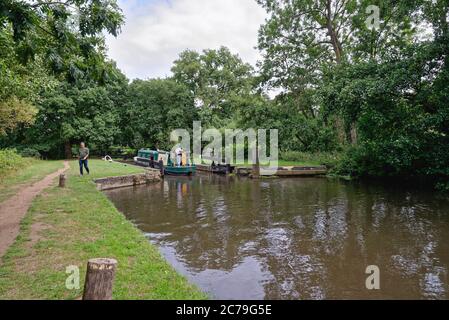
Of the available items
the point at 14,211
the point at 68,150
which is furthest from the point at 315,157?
the point at 68,150

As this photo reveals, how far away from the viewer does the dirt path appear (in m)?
6.10

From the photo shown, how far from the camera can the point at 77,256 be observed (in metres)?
5.32

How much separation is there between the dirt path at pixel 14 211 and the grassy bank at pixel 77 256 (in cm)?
18

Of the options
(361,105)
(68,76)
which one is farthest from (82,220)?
(361,105)

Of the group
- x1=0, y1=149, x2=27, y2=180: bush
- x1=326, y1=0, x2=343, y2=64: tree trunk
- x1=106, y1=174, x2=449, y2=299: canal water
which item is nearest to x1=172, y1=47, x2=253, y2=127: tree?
x1=326, y1=0, x2=343, y2=64: tree trunk

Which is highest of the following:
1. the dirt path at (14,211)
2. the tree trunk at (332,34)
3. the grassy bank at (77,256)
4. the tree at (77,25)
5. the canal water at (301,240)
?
the tree trunk at (332,34)

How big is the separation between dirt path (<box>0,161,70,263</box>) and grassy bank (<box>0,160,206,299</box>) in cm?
18

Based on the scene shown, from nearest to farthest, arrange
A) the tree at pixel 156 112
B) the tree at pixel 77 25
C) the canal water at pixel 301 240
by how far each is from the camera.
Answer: the canal water at pixel 301 240 → the tree at pixel 77 25 → the tree at pixel 156 112

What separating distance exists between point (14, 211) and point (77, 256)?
4.33 meters

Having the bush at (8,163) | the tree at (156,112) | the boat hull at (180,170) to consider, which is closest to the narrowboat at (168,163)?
the boat hull at (180,170)

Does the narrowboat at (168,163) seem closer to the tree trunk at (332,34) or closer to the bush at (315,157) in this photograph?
the bush at (315,157)

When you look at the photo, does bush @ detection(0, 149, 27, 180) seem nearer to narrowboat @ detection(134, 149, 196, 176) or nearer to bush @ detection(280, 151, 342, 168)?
narrowboat @ detection(134, 149, 196, 176)

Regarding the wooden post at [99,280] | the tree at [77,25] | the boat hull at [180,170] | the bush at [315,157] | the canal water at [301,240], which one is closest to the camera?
the wooden post at [99,280]

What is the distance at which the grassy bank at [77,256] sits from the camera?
4.13 meters
